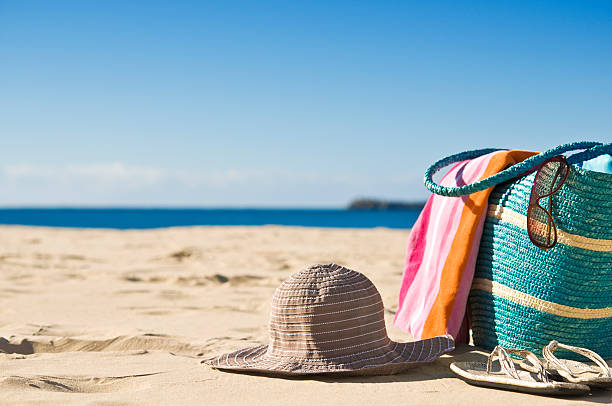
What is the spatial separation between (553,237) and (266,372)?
3.91ft

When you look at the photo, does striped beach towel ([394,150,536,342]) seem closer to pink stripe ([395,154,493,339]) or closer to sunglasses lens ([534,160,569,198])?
pink stripe ([395,154,493,339])

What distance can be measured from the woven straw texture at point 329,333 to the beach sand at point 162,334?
0.05m

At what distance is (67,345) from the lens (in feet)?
9.36

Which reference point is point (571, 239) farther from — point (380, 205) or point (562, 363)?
point (380, 205)

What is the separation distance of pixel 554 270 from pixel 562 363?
0.36 metres

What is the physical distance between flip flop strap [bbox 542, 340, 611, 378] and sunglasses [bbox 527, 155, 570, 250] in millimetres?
368

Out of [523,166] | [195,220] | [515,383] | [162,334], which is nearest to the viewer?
[515,383]

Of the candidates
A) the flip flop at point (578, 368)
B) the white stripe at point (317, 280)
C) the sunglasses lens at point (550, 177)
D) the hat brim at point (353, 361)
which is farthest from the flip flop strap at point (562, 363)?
the white stripe at point (317, 280)

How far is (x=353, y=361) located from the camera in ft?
7.29

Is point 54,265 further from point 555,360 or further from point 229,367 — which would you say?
point 555,360

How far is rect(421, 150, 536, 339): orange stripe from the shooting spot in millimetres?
2480

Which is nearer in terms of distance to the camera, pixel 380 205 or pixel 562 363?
pixel 562 363

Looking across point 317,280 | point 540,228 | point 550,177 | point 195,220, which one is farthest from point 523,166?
point 195,220

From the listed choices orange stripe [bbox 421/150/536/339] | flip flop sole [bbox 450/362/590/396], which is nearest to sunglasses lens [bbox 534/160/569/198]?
orange stripe [bbox 421/150/536/339]
